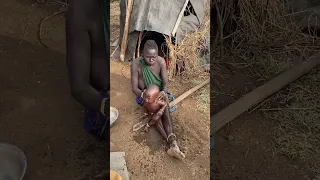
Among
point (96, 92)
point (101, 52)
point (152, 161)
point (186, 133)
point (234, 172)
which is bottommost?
point (234, 172)

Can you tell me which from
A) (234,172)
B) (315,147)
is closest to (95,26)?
(234,172)

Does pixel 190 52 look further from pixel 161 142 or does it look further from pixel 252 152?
pixel 252 152

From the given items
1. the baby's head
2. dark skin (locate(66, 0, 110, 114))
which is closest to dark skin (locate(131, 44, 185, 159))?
the baby's head

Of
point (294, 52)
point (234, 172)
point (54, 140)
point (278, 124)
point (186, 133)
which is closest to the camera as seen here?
point (54, 140)

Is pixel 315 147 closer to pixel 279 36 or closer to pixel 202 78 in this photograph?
pixel 202 78

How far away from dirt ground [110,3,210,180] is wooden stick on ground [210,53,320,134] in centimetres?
43

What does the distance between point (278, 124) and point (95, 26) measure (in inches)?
62.4

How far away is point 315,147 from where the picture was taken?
97.0 inches

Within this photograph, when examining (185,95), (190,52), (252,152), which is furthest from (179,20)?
(252,152)

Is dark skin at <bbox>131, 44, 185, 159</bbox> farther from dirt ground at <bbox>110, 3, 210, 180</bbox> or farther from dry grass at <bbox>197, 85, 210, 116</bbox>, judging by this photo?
dry grass at <bbox>197, 85, 210, 116</bbox>

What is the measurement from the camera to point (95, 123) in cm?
147

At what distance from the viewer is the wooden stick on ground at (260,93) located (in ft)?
8.08

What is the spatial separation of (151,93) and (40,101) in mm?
379

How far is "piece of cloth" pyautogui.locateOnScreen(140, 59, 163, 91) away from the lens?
166 centimetres
